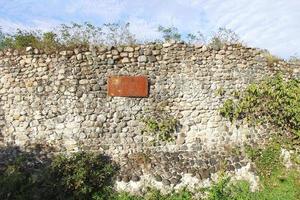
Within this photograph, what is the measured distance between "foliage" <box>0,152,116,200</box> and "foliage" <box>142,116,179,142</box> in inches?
55.3

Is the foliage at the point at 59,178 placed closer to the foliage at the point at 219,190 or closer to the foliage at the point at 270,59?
the foliage at the point at 219,190

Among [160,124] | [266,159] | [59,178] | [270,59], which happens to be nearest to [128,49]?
[160,124]

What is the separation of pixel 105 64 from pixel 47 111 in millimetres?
1810

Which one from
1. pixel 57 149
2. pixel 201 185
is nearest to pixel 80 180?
pixel 57 149

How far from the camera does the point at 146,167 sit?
10961 mm

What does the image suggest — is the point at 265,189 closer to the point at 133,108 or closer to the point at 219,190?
the point at 219,190

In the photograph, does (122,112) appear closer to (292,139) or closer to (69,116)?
(69,116)

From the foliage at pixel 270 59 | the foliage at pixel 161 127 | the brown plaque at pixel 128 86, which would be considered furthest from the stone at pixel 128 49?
the foliage at pixel 270 59

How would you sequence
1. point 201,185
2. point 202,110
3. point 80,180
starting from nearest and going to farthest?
point 80,180 < point 201,185 < point 202,110

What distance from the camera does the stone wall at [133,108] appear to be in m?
11.1

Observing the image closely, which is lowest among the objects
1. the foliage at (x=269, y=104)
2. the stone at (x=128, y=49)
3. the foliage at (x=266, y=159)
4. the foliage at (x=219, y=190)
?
the foliage at (x=219, y=190)

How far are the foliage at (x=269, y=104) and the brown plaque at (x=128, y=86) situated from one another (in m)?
2.07

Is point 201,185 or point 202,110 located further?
point 202,110

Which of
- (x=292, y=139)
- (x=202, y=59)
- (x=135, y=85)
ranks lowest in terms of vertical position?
(x=292, y=139)
